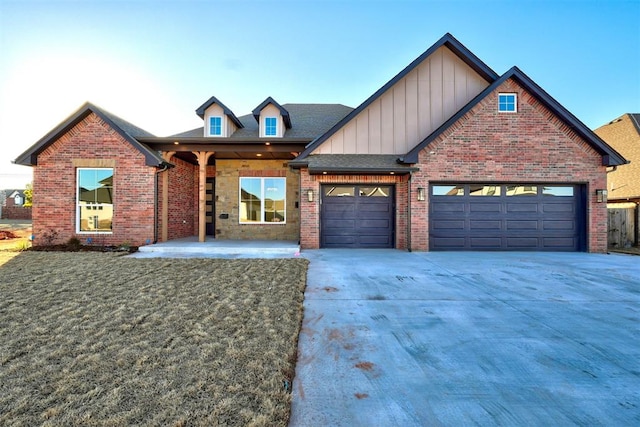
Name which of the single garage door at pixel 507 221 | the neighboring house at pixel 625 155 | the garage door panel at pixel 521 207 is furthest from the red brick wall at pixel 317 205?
the neighboring house at pixel 625 155

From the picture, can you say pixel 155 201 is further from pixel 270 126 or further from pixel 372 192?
pixel 372 192

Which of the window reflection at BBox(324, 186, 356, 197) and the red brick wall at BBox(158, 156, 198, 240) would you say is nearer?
the window reflection at BBox(324, 186, 356, 197)

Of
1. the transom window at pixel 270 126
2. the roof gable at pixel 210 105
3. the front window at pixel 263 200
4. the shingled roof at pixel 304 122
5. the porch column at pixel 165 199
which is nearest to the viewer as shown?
the porch column at pixel 165 199

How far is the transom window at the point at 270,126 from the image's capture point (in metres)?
11.6

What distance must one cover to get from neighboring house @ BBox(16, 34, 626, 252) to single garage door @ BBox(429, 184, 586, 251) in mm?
Answer: 35

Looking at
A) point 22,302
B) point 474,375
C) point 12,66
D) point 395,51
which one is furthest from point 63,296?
point 395,51

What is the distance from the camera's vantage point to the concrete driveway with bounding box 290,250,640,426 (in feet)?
6.86

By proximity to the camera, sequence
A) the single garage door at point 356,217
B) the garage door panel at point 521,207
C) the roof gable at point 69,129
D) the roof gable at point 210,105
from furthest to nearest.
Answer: the roof gable at point 210,105 < the single garage door at point 356,217 < the garage door panel at point 521,207 < the roof gable at point 69,129

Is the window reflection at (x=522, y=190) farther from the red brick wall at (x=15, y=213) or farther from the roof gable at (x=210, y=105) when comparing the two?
the red brick wall at (x=15, y=213)

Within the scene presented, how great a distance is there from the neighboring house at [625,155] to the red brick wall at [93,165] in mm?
21195

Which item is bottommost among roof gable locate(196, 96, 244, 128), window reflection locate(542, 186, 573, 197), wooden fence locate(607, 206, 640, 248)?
wooden fence locate(607, 206, 640, 248)

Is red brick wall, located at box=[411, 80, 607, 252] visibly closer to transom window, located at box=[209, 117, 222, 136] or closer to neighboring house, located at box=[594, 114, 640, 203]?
neighboring house, located at box=[594, 114, 640, 203]


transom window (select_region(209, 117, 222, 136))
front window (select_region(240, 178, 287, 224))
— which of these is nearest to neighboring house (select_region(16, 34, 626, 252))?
transom window (select_region(209, 117, 222, 136))

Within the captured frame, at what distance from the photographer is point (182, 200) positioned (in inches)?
482
